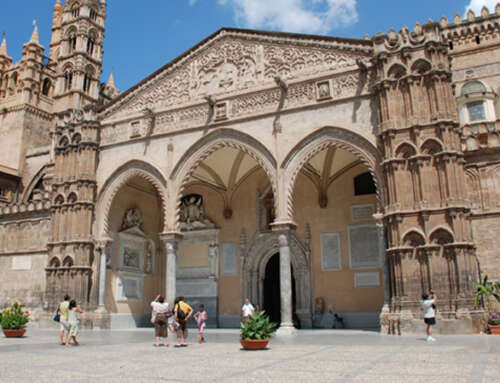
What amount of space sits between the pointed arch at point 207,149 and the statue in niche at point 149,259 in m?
5.20

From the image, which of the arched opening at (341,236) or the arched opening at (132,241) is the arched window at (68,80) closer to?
the arched opening at (132,241)

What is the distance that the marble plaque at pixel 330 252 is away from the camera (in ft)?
62.2

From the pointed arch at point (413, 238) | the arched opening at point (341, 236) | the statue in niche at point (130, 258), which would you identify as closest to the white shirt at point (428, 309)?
the pointed arch at point (413, 238)

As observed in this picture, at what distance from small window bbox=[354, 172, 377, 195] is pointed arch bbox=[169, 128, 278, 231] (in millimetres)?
4810

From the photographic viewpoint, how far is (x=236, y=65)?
728 inches

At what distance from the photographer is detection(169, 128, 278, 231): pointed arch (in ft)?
56.2

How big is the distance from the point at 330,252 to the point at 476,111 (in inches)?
452

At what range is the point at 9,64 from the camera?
44.0m

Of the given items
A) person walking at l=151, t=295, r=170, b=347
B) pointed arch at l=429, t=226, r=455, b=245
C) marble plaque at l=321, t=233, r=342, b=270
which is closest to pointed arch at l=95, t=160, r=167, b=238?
marble plaque at l=321, t=233, r=342, b=270

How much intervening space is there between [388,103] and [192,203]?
10.8 meters

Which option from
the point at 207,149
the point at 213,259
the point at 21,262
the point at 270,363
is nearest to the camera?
the point at 270,363

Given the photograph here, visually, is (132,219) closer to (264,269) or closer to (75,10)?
(264,269)

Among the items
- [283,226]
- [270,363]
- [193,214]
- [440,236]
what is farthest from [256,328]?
[193,214]

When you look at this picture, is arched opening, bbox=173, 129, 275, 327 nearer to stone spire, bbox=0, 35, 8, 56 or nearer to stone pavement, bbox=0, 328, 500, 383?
stone pavement, bbox=0, 328, 500, 383
